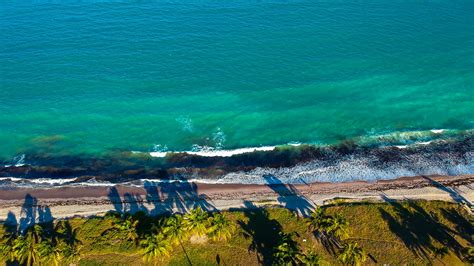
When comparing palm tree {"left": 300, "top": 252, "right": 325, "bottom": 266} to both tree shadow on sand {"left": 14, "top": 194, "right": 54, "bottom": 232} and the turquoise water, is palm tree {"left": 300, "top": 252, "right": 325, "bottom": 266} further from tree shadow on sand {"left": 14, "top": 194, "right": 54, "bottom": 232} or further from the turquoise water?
tree shadow on sand {"left": 14, "top": 194, "right": 54, "bottom": 232}

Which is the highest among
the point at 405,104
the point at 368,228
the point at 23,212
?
the point at 405,104

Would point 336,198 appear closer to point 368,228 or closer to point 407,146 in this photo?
point 368,228

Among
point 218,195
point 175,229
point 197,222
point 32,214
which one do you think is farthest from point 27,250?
point 218,195

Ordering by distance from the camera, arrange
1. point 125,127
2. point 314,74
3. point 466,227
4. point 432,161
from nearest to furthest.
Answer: point 466,227, point 432,161, point 125,127, point 314,74

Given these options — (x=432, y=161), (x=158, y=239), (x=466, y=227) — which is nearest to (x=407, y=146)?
(x=432, y=161)

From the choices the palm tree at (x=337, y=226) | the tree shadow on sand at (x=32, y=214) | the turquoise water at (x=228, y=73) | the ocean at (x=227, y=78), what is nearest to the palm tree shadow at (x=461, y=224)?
the ocean at (x=227, y=78)

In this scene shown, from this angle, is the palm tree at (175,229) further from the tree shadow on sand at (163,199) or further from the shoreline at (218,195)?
the shoreline at (218,195)
